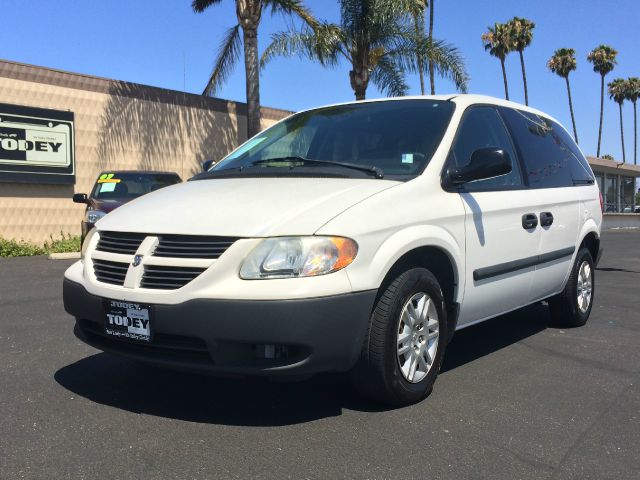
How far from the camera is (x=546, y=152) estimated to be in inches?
206

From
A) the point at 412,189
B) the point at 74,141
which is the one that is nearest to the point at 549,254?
the point at 412,189

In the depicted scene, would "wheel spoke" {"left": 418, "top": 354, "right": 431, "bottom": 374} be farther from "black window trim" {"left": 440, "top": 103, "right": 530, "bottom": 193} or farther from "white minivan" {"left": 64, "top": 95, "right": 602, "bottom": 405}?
"black window trim" {"left": 440, "top": 103, "right": 530, "bottom": 193}

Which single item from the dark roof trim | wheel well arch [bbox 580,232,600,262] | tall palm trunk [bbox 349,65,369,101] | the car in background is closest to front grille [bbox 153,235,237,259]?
wheel well arch [bbox 580,232,600,262]

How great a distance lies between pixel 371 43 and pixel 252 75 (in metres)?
3.43

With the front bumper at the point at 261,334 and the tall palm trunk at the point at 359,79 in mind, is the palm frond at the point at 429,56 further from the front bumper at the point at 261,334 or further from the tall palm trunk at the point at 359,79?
the front bumper at the point at 261,334

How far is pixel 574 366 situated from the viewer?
178 inches

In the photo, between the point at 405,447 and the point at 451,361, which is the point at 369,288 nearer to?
the point at 405,447

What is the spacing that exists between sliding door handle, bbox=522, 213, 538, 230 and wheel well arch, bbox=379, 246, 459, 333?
950 millimetres

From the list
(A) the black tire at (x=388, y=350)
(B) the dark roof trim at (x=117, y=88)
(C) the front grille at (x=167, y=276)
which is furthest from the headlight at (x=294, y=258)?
(B) the dark roof trim at (x=117, y=88)

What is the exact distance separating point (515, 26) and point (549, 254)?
137 feet

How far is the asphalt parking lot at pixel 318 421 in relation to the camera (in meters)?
2.82

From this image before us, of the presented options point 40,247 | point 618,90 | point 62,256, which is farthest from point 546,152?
point 618,90

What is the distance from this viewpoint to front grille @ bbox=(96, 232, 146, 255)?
132 inches

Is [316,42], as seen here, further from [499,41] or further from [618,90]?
[618,90]
